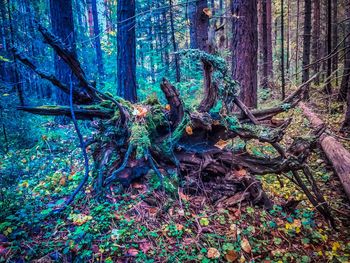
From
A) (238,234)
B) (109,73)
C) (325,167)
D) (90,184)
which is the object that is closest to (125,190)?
(90,184)

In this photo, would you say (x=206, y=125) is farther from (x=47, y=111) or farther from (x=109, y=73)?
(x=109, y=73)

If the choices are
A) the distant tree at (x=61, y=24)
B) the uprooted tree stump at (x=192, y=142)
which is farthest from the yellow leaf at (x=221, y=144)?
the distant tree at (x=61, y=24)

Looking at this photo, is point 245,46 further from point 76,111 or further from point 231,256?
point 231,256

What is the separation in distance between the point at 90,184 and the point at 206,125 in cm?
211

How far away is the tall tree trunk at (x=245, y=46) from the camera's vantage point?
22.4ft

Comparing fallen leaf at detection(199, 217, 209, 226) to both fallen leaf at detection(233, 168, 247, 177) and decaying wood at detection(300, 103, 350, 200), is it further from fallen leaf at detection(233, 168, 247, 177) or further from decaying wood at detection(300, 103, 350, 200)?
decaying wood at detection(300, 103, 350, 200)

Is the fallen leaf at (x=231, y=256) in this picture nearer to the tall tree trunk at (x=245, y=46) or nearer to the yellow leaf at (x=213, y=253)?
the yellow leaf at (x=213, y=253)

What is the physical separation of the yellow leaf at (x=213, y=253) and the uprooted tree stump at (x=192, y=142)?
3.58 feet

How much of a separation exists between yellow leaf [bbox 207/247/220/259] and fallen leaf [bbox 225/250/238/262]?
12 centimetres

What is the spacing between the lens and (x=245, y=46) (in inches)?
278

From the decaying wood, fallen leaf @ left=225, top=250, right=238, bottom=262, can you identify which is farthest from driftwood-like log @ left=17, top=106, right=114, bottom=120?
the decaying wood

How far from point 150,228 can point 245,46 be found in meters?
6.23

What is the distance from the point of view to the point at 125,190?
139 inches

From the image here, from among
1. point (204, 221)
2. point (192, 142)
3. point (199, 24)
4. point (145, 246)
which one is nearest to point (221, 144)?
point (192, 142)
